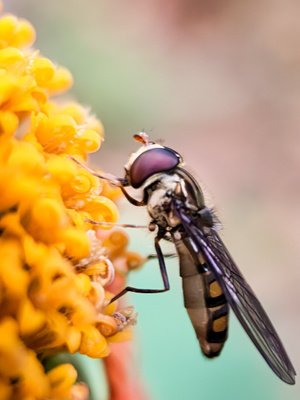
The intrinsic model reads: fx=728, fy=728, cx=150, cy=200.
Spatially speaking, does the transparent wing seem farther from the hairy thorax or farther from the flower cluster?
the flower cluster

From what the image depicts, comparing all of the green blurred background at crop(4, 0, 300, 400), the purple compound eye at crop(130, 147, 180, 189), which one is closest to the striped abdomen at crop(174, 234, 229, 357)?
the purple compound eye at crop(130, 147, 180, 189)

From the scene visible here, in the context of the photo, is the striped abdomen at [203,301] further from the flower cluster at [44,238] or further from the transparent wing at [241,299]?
the flower cluster at [44,238]

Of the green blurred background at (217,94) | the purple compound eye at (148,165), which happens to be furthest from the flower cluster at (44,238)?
the green blurred background at (217,94)

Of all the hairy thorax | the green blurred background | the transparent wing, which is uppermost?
the green blurred background

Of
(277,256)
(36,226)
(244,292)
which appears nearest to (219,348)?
(244,292)

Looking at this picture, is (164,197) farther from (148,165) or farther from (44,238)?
(44,238)

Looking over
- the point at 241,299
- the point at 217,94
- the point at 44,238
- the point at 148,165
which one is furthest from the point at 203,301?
the point at 217,94
